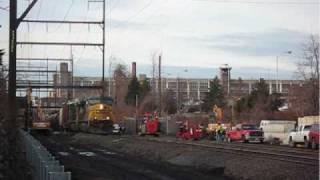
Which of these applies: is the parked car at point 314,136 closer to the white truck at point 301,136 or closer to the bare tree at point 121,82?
the white truck at point 301,136

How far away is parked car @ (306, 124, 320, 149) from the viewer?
1818 inches

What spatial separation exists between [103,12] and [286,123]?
24.9m

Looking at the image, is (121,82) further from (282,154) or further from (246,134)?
(282,154)

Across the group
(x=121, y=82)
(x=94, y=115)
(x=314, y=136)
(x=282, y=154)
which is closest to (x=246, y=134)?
(x=94, y=115)

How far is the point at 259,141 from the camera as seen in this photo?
64438 millimetres

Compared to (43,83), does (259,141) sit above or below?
below

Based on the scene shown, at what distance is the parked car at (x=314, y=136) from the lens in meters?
46.2

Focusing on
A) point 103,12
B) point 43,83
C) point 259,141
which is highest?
point 103,12

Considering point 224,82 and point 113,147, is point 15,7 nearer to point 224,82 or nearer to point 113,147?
point 113,147

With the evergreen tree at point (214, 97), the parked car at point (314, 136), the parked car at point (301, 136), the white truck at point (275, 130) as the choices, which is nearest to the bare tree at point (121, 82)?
the evergreen tree at point (214, 97)

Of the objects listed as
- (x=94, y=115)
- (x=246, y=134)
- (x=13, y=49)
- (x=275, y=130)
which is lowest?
(x=246, y=134)

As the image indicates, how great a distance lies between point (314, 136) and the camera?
46906 millimetres

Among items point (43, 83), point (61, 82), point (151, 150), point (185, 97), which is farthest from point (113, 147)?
point (185, 97)

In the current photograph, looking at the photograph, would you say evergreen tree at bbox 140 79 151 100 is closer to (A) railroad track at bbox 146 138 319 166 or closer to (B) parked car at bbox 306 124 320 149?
(B) parked car at bbox 306 124 320 149
